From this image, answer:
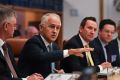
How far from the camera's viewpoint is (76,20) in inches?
304

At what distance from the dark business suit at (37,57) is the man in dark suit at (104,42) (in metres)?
0.93

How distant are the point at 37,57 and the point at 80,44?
685 millimetres

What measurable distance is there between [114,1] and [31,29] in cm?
247

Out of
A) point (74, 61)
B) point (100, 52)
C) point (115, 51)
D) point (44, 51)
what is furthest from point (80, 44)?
point (115, 51)

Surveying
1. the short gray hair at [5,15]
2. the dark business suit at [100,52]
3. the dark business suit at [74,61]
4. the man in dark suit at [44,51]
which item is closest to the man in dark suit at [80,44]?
the dark business suit at [74,61]

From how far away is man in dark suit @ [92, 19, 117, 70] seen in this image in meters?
3.31

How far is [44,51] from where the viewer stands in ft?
8.04

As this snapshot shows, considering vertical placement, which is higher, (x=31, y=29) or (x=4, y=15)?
(x=4, y=15)

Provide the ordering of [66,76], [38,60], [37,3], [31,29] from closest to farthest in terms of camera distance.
A: 1. [66,76]
2. [38,60]
3. [31,29]
4. [37,3]

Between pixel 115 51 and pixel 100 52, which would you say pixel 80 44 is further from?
pixel 115 51

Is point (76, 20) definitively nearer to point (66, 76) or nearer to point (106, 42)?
point (106, 42)

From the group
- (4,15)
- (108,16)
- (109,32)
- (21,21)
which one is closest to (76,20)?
(108,16)

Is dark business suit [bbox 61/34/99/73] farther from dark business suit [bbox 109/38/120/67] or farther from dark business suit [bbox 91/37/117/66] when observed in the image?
dark business suit [bbox 109/38/120/67]

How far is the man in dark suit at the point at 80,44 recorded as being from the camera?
2.78 metres
